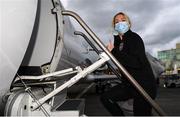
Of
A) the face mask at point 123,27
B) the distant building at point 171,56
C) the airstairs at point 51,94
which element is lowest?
the distant building at point 171,56

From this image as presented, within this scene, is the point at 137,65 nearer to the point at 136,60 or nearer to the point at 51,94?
the point at 136,60

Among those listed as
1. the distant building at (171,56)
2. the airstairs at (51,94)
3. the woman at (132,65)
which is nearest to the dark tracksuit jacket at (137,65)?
the woman at (132,65)

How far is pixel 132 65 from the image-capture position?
195 inches

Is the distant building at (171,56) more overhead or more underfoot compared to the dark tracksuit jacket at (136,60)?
more underfoot

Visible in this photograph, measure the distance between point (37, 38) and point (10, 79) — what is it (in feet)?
4.85

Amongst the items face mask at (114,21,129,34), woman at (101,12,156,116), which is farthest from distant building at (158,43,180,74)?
face mask at (114,21,129,34)

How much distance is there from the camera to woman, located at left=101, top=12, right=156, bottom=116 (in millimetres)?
4977

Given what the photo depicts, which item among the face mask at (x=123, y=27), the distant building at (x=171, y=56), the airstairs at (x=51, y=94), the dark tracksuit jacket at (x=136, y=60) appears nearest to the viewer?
the airstairs at (x=51, y=94)

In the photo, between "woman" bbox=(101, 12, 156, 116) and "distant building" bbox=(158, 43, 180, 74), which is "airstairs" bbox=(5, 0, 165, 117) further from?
"distant building" bbox=(158, 43, 180, 74)

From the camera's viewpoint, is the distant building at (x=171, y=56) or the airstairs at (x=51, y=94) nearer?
the airstairs at (x=51, y=94)

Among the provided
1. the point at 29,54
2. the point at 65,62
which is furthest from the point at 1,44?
the point at 65,62

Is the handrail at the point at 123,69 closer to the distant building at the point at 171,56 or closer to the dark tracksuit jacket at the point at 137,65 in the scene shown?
the dark tracksuit jacket at the point at 137,65

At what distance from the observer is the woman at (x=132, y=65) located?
196 inches

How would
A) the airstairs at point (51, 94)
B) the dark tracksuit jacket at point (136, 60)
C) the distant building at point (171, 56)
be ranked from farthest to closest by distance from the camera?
the distant building at point (171, 56) < the dark tracksuit jacket at point (136, 60) < the airstairs at point (51, 94)
